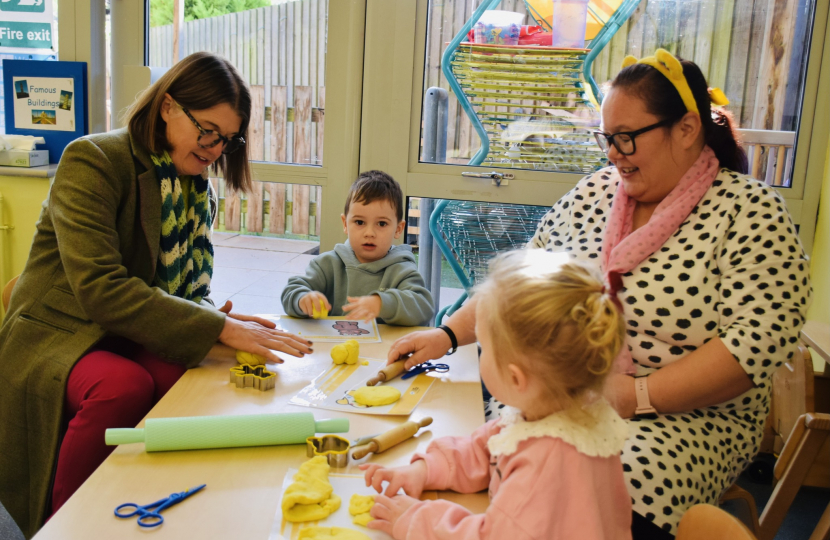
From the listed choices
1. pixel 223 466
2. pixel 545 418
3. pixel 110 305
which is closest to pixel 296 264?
pixel 110 305

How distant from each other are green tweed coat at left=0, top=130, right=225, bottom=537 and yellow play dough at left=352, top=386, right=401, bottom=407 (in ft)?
1.39

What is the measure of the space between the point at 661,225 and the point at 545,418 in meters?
0.79

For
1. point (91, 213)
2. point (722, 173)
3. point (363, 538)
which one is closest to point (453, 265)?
point (722, 173)

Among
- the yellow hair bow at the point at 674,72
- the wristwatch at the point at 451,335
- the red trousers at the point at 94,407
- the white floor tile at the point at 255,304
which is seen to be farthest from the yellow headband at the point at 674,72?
the white floor tile at the point at 255,304

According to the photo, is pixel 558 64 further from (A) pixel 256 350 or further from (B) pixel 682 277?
(A) pixel 256 350

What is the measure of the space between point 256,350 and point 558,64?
161 centimetres

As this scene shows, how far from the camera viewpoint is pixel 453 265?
8.84 ft

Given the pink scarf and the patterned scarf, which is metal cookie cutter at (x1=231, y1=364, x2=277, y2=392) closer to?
the patterned scarf

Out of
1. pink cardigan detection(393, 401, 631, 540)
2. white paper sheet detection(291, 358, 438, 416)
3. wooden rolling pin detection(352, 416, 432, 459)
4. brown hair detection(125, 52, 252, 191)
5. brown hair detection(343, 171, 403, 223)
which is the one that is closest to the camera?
pink cardigan detection(393, 401, 631, 540)

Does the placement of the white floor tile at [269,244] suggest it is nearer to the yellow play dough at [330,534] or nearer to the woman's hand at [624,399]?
the woman's hand at [624,399]

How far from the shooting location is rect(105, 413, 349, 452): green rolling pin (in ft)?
3.47

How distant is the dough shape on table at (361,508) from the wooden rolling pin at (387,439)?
0.38ft

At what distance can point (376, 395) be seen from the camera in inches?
50.7

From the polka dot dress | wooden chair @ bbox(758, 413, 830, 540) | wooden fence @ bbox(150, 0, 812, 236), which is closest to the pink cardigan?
the polka dot dress
